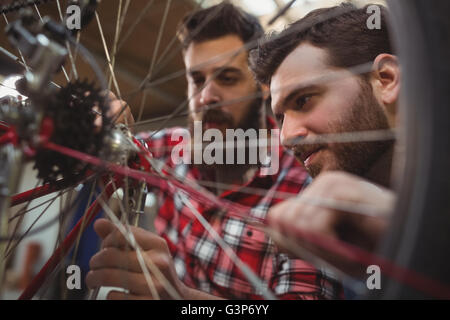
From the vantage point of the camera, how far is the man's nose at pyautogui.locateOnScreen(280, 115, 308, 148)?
0.59 m

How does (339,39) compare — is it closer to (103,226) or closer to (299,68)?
(299,68)

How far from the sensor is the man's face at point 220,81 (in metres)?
1.00

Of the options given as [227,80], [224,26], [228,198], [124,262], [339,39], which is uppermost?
[224,26]

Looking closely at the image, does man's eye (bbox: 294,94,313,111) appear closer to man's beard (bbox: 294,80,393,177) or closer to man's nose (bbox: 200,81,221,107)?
man's beard (bbox: 294,80,393,177)

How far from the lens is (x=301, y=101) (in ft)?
2.00

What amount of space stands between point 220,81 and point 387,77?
0.52 metres

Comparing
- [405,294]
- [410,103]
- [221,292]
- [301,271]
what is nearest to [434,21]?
[410,103]

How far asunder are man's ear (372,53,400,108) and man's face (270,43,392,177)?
2 centimetres

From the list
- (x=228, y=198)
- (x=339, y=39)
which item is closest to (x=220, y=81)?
(x=228, y=198)

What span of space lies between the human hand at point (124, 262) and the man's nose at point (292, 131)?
0.27 meters

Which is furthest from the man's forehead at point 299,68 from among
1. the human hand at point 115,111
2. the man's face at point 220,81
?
the man's face at point 220,81

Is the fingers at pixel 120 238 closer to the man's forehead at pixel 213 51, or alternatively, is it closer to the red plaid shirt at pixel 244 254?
the red plaid shirt at pixel 244 254

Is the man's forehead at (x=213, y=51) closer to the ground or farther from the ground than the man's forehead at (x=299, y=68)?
farther from the ground
